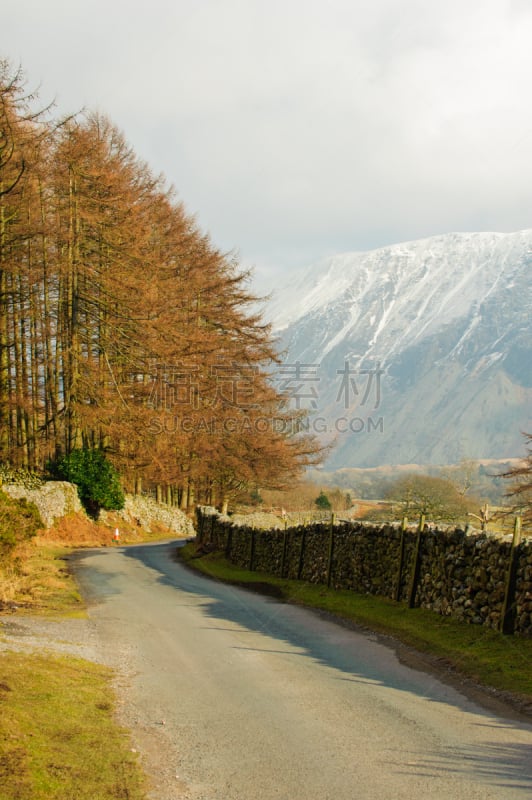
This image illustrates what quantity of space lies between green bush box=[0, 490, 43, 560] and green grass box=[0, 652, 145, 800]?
24.2 ft

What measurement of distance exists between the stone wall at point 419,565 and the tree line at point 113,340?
13.8 m

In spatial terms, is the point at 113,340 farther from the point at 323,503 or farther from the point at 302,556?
the point at 323,503

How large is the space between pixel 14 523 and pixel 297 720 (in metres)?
11.6

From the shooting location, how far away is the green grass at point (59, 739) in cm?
583

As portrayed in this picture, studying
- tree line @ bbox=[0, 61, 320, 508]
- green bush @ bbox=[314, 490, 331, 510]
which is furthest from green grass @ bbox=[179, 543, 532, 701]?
green bush @ bbox=[314, 490, 331, 510]

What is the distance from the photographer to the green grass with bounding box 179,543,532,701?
34.4 feet

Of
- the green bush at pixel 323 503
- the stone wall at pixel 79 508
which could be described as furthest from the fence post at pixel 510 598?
the green bush at pixel 323 503

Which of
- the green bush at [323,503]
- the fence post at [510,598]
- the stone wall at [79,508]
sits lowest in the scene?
the green bush at [323,503]

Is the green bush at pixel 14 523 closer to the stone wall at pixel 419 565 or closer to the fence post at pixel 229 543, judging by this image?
the stone wall at pixel 419 565

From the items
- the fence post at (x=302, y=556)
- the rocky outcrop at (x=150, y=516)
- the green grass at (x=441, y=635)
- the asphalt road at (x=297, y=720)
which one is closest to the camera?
the asphalt road at (x=297, y=720)

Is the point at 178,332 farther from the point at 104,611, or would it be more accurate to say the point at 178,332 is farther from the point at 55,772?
the point at 55,772

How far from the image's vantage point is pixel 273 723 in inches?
324


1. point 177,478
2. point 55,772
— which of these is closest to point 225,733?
point 55,772

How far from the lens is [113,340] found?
123ft
